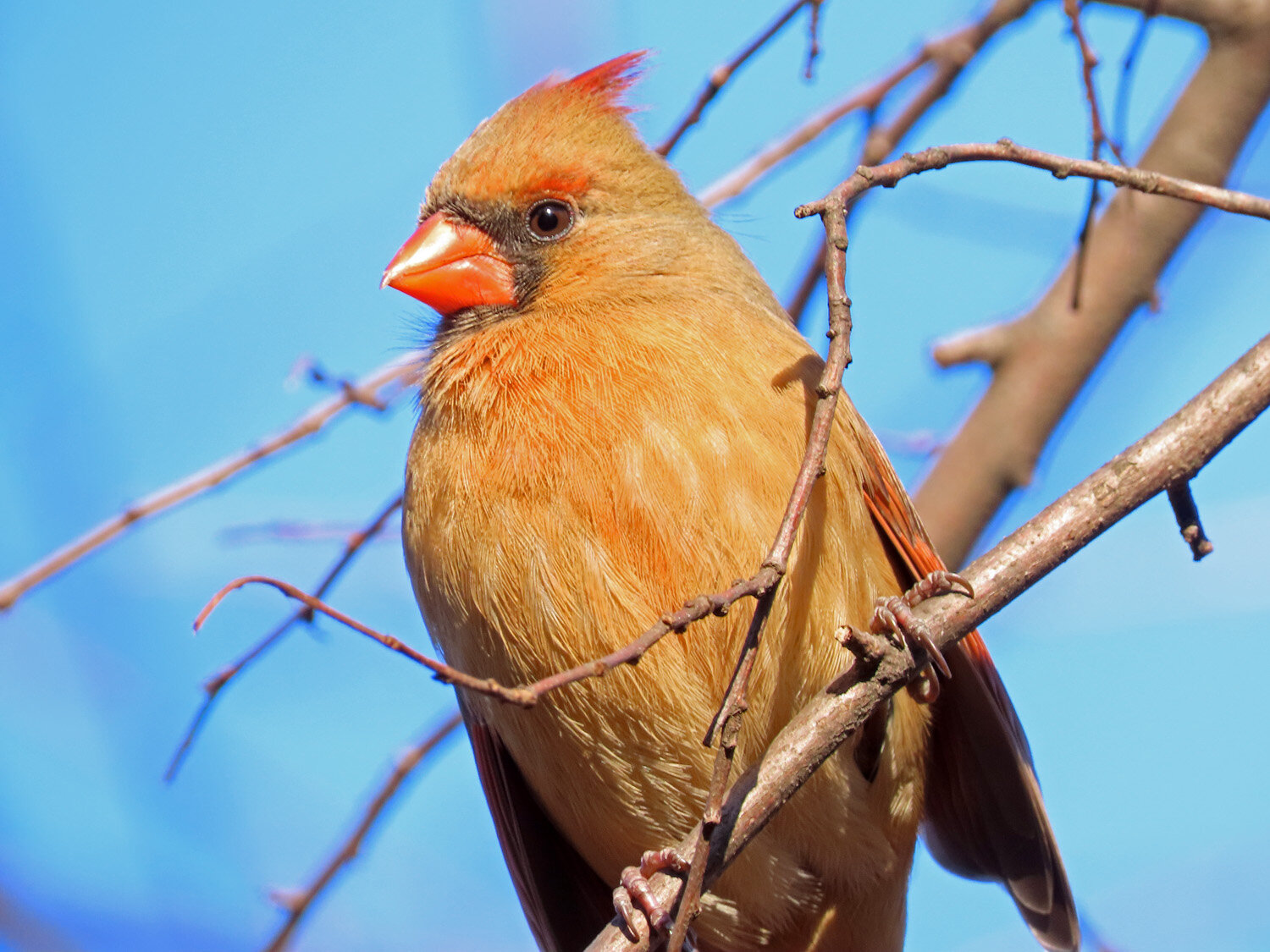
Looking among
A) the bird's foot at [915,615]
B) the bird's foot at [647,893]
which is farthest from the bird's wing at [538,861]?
the bird's foot at [915,615]

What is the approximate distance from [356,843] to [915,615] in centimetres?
171

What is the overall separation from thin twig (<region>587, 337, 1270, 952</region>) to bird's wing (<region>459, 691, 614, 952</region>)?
3.40 feet

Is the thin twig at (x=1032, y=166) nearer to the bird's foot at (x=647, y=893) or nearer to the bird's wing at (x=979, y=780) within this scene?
the bird's wing at (x=979, y=780)

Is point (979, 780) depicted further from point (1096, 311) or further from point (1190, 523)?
point (1096, 311)

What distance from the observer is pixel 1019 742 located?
3193 mm

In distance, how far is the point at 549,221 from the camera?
3.47m

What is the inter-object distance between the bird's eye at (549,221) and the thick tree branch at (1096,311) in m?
1.25

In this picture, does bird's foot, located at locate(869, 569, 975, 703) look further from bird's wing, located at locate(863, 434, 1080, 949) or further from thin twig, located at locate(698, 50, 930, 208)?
thin twig, located at locate(698, 50, 930, 208)

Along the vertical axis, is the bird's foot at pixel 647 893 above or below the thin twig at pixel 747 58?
below

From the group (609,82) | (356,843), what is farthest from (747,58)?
(356,843)

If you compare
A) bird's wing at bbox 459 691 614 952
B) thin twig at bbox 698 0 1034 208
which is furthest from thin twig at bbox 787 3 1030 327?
bird's wing at bbox 459 691 614 952

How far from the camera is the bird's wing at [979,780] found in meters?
3.13

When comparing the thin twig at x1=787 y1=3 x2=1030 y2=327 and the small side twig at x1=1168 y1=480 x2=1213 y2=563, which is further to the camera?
the thin twig at x1=787 y1=3 x2=1030 y2=327

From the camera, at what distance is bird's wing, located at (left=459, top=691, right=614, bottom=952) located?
11.1ft
